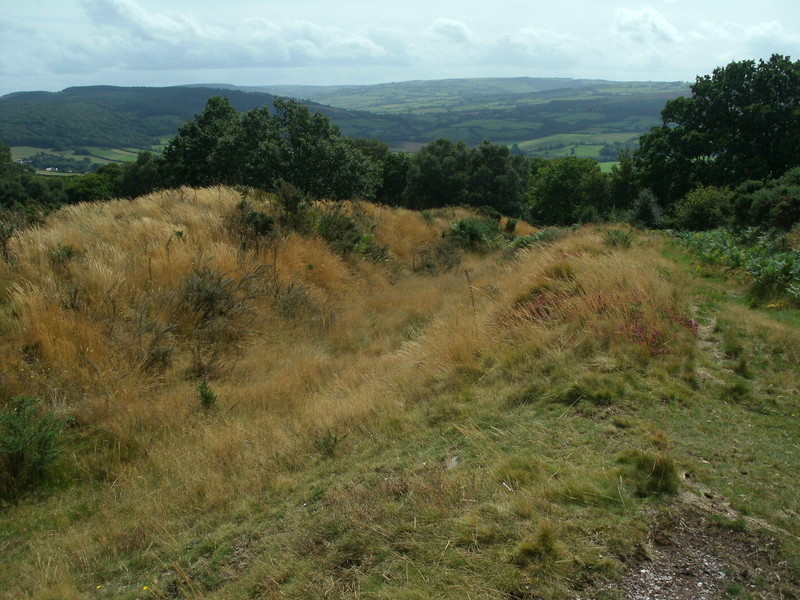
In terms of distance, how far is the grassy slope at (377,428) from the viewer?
9.51 ft

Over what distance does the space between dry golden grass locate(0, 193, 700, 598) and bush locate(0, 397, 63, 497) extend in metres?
0.26

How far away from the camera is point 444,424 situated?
176 inches

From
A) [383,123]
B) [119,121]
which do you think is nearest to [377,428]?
[119,121]

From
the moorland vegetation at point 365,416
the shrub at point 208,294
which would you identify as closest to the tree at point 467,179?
the moorland vegetation at point 365,416

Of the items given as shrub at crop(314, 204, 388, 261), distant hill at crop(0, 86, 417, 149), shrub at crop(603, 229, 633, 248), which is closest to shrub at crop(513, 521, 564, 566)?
shrub at crop(603, 229, 633, 248)

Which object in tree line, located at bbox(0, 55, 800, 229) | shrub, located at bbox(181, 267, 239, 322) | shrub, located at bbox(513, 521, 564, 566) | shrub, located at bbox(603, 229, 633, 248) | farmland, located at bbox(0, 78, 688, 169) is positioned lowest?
shrub, located at bbox(513, 521, 564, 566)

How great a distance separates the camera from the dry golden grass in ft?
13.6

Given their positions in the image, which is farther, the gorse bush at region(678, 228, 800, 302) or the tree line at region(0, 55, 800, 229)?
the tree line at region(0, 55, 800, 229)

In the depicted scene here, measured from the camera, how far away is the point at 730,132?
31812mm

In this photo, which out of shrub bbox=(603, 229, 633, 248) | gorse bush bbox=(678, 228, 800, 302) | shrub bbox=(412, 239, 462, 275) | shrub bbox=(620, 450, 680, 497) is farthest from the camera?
shrub bbox=(412, 239, 462, 275)

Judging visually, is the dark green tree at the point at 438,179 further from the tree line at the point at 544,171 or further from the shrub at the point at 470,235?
the shrub at the point at 470,235

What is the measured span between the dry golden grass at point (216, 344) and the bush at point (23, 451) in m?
0.26

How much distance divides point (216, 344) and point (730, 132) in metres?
34.5

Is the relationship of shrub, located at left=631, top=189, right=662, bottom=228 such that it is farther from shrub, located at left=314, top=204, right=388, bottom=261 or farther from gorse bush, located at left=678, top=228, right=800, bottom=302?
shrub, located at left=314, top=204, right=388, bottom=261
